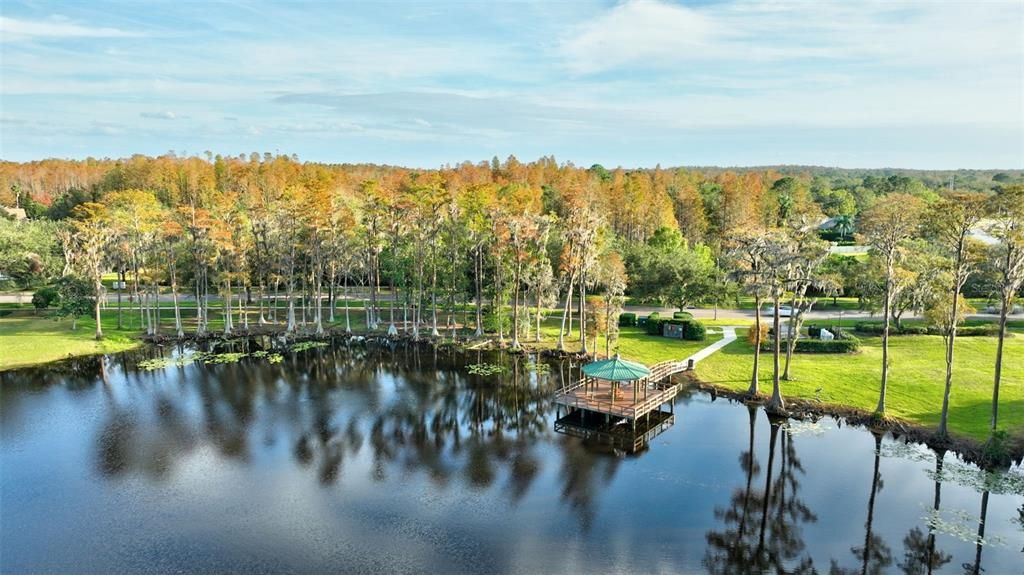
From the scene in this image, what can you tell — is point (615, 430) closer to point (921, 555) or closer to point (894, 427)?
point (894, 427)

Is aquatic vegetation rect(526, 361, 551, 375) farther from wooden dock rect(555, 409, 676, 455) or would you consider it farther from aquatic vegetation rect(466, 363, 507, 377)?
wooden dock rect(555, 409, 676, 455)

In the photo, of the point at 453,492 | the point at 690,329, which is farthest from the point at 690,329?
the point at 453,492

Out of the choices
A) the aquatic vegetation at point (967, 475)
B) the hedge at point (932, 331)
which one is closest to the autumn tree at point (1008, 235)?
the aquatic vegetation at point (967, 475)

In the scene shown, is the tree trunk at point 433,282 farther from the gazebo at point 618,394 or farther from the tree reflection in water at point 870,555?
the tree reflection in water at point 870,555

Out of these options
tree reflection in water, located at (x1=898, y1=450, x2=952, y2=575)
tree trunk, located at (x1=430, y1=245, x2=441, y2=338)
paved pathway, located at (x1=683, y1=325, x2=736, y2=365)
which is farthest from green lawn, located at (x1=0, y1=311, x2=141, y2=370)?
tree reflection in water, located at (x1=898, y1=450, x2=952, y2=575)

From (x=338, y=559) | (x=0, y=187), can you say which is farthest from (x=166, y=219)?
(x=0, y=187)
